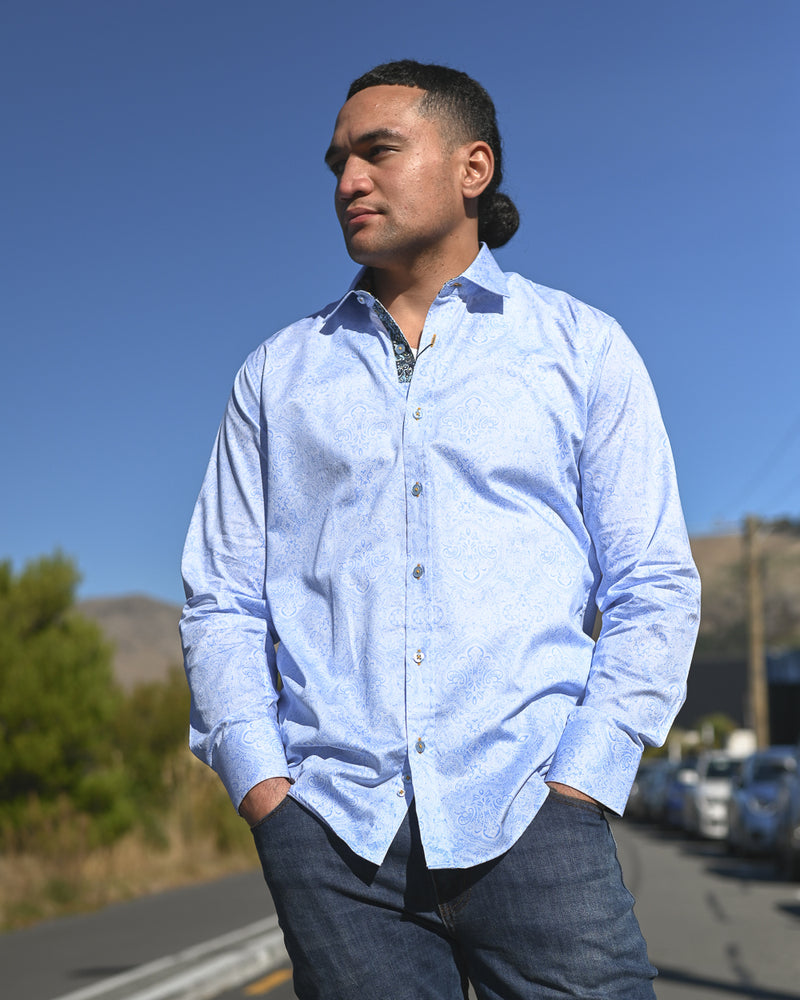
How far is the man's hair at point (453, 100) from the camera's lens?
102 inches

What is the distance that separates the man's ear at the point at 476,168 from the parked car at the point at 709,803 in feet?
79.2

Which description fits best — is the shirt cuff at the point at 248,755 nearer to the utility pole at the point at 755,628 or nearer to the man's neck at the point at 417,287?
the man's neck at the point at 417,287

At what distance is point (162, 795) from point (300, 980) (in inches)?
647

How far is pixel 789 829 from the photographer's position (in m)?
16.2

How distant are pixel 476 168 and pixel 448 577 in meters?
0.86

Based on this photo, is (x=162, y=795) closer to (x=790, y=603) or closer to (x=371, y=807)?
(x=371, y=807)

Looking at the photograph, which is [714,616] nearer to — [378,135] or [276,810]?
[378,135]

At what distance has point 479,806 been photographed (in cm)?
210

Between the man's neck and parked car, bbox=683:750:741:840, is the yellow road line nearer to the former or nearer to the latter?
the man's neck

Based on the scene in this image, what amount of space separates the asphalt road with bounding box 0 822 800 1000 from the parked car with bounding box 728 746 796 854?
4.64 meters

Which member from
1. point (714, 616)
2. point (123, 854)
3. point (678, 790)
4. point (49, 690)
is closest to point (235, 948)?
point (123, 854)

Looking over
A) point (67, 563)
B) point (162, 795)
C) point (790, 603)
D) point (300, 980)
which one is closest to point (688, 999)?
point (300, 980)

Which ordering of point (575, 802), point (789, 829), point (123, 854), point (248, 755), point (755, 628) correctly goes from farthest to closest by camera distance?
1. point (755, 628)
2. point (789, 829)
3. point (123, 854)
4. point (248, 755)
5. point (575, 802)

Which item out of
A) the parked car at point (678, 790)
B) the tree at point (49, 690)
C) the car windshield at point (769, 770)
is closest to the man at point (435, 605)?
the tree at point (49, 690)
